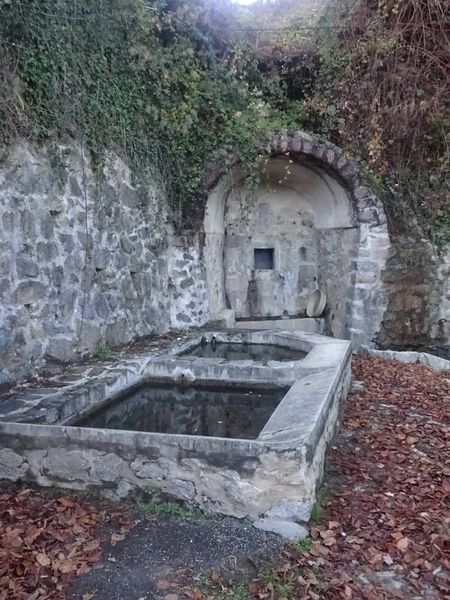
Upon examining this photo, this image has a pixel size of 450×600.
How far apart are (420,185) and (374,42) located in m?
2.28

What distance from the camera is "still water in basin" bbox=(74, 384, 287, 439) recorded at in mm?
3990

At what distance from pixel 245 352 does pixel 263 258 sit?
3.58m

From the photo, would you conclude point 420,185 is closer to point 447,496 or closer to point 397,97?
point 397,97

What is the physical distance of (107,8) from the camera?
5.61 metres

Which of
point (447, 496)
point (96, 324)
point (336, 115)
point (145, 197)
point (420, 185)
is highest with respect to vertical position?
point (336, 115)

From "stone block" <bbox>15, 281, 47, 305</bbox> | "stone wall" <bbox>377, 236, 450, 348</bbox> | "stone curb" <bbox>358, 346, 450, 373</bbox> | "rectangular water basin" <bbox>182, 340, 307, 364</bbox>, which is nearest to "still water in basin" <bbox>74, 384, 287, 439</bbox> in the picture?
"rectangular water basin" <bbox>182, 340, 307, 364</bbox>

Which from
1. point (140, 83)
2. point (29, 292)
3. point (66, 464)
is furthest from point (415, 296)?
point (66, 464)

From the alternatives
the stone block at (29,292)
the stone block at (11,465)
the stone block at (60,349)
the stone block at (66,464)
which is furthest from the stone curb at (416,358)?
the stone block at (11,465)

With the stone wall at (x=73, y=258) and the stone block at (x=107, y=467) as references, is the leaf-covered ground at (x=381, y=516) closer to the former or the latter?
the stone block at (x=107, y=467)

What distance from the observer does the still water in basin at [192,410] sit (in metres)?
3.99

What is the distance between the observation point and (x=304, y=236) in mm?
9453

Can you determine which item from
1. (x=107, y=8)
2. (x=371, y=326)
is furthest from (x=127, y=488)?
(x=371, y=326)

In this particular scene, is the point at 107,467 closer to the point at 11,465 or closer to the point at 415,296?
Result: the point at 11,465

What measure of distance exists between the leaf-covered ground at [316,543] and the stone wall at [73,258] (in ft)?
5.65
